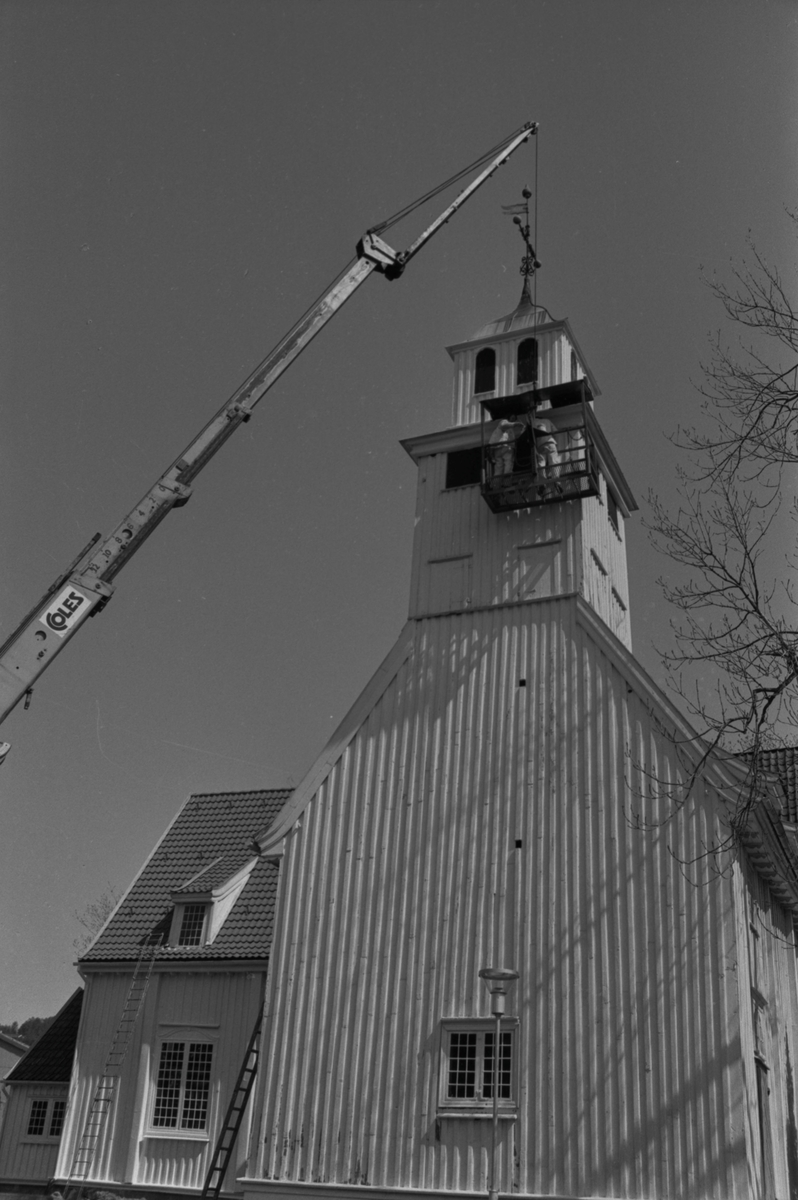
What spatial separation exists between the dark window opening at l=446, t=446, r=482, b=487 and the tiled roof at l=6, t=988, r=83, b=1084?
584 inches

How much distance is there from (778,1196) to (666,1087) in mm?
3369

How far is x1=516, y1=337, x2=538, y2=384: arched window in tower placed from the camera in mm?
23562

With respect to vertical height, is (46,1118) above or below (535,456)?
below

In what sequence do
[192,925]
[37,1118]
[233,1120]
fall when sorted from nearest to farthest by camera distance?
1. [233,1120]
2. [37,1118]
3. [192,925]

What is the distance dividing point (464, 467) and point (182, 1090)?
1356 centimetres

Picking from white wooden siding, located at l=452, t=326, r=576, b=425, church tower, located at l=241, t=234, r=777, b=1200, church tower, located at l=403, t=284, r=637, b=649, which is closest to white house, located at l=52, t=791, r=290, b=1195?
church tower, located at l=241, t=234, r=777, b=1200

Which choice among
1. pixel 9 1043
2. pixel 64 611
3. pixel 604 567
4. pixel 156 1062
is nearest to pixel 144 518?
pixel 64 611

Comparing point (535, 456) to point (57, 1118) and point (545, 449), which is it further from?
point (57, 1118)

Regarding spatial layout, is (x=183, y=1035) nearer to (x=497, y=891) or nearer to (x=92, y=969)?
(x=92, y=969)

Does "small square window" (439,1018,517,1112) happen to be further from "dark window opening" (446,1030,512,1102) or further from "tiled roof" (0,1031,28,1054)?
"tiled roof" (0,1031,28,1054)

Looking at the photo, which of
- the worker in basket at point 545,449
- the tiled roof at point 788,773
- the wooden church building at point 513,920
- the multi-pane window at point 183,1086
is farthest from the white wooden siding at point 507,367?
the multi-pane window at point 183,1086

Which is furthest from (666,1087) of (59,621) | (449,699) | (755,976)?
(59,621)

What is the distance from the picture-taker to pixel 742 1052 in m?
15.7

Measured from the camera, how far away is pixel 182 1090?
22.8 metres
